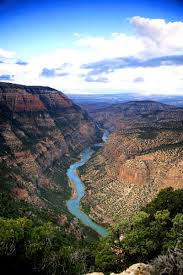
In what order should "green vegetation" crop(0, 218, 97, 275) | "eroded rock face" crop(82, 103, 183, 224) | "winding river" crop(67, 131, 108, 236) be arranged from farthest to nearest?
"eroded rock face" crop(82, 103, 183, 224) < "winding river" crop(67, 131, 108, 236) < "green vegetation" crop(0, 218, 97, 275)

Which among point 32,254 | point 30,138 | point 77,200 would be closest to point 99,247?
point 32,254

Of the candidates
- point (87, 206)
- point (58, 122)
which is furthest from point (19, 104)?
point (87, 206)

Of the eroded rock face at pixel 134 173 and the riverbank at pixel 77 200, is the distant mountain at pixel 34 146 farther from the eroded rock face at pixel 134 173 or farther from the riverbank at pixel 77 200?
the eroded rock face at pixel 134 173

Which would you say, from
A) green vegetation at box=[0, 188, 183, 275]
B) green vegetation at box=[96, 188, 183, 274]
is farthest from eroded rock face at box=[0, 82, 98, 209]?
green vegetation at box=[96, 188, 183, 274]

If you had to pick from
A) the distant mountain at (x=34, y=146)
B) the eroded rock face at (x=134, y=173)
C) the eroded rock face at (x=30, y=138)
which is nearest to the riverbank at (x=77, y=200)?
the eroded rock face at (x=134, y=173)

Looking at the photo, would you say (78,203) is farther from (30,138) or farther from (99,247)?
(99,247)

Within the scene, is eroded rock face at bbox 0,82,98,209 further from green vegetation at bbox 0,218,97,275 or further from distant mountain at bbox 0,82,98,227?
green vegetation at bbox 0,218,97,275
